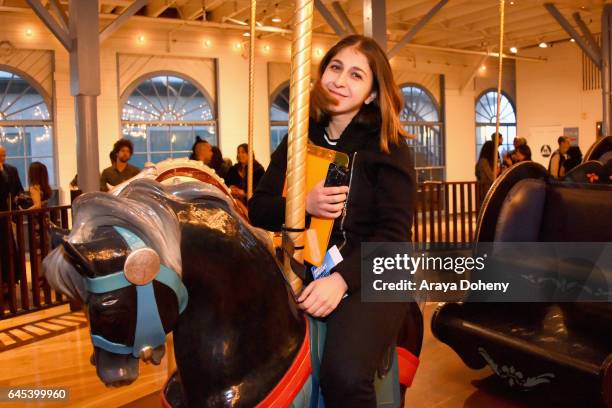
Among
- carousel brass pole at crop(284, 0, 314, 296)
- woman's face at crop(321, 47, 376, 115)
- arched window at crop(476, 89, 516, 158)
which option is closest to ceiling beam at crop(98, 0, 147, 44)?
woman's face at crop(321, 47, 376, 115)

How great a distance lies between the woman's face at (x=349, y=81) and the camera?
4.49 ft

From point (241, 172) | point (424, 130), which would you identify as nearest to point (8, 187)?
point (241, 172)

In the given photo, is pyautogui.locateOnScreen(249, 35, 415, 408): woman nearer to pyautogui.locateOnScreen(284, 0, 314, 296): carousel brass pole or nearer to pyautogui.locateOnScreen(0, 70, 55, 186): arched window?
pyautogui.locateOnScreen(284, 0, 314, 296): carousel brass pole

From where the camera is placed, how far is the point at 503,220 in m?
3.12

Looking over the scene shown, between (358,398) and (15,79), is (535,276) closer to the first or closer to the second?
(358,398)

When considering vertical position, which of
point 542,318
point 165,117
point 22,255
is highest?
point 165,117

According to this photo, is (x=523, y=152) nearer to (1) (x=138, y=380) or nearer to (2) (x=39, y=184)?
(2) (x=39, y=184)

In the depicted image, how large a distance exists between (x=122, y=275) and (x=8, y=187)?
4930mm

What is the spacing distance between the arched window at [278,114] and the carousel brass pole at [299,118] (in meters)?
9.38

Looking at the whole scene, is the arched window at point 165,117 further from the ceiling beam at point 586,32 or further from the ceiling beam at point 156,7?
the ceiling beam at point 586,32

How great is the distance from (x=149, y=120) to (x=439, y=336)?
24.7ft

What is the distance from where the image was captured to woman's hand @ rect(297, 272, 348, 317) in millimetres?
1246

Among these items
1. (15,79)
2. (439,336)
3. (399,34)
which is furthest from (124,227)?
(399,34)

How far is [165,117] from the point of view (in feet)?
32.0
